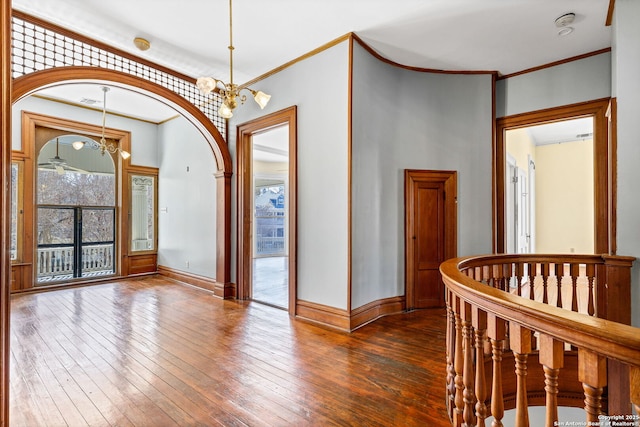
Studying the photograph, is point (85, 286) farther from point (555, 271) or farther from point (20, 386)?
point (555, 271)

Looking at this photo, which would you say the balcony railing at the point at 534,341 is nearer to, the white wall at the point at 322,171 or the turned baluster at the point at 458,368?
the turned baluster at the point at 458,368

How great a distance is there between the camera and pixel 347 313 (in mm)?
3508

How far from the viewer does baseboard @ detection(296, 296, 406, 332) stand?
3529mm

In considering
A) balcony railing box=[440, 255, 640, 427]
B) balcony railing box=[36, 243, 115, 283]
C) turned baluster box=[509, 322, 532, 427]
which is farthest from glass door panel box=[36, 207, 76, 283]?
turned baluster box=[509, 322, 532, 427]

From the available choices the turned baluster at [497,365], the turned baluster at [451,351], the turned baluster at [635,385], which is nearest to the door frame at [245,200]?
the turned baluster at [451,351]

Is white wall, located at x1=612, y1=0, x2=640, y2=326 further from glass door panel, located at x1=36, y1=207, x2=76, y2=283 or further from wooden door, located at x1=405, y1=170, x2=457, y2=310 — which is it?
glass door panel, located at x1=36, y1=207, x2=76, y2=283

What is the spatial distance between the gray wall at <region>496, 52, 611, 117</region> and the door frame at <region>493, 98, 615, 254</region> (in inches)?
3.6

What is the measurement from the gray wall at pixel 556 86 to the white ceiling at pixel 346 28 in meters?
0.15

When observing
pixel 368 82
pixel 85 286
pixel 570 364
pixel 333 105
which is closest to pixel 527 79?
pixel 368 82

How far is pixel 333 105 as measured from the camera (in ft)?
12.1

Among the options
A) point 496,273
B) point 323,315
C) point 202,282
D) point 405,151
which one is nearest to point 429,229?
point 405,151

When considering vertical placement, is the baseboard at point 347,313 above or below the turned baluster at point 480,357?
below

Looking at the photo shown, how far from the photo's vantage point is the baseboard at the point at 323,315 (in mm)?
3529

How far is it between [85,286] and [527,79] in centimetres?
785
